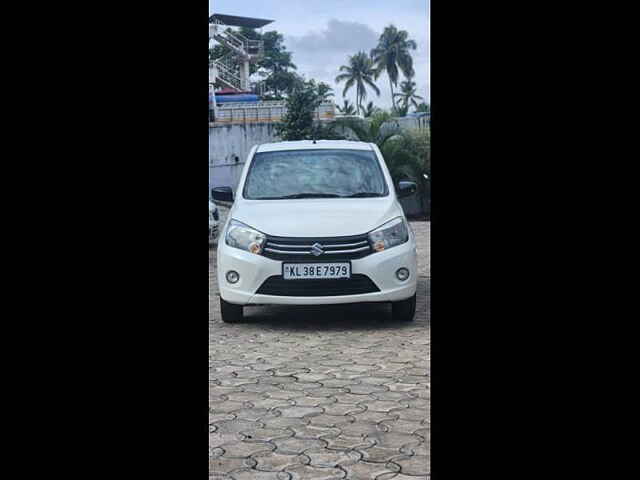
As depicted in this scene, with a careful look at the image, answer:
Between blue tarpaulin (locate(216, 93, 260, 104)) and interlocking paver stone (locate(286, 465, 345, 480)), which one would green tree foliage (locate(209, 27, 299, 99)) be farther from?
interlocking paver stone (locate(286, 465, 345, 480))

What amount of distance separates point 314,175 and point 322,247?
1.21 m

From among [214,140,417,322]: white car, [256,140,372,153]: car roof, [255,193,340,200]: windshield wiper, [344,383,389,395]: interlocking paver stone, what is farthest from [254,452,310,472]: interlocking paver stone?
[256,140,372,153]: car roof

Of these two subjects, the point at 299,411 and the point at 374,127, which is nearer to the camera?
the point at 299,411

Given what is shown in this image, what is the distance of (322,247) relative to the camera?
686 cm

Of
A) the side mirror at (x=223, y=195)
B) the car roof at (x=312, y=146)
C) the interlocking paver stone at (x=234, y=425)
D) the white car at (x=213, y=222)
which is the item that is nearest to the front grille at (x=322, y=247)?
the side mirror at (x=223, y=195)

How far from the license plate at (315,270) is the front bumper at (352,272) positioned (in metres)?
0.05

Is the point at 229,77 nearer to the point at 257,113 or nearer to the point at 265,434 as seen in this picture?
the point at 257,113

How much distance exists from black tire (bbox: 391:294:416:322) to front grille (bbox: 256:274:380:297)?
401 millimetres

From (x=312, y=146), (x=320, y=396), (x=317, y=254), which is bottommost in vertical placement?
(x=320, y=396)

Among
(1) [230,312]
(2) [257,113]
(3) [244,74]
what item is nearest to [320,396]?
(1) [230,312]
